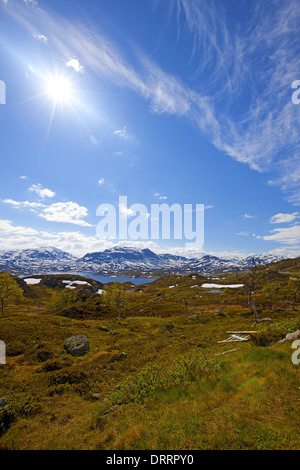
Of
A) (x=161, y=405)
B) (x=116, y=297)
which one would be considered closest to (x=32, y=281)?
(x=116, y=297)

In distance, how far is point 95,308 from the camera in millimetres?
68312

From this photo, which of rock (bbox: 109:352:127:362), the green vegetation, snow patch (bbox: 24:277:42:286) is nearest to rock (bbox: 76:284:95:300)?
snow patch (bbox: 24:277:42:286)

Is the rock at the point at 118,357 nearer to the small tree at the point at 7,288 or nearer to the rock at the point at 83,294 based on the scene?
the small tree at the point at 7,288

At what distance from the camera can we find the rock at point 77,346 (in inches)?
906

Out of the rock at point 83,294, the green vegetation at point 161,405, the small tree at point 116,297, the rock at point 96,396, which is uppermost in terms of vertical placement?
the green vegetation at point 161,405

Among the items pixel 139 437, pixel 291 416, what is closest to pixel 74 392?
pixel 139 437

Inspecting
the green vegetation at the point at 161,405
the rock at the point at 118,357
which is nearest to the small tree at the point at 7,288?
the green vegetation at the point at 161,405

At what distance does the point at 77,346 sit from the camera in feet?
77.1

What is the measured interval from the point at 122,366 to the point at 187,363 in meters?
8.19

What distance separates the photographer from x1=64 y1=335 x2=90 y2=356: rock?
23.0 meters

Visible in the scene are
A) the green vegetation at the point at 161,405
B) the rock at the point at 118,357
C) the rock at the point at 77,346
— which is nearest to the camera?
the green vegetation at the point at 161,405

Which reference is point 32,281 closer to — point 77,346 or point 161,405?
point 77,346

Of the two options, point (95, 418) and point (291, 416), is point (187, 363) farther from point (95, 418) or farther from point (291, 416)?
point (291, 416)

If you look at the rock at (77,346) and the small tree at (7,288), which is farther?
the small tree at (7,288)
